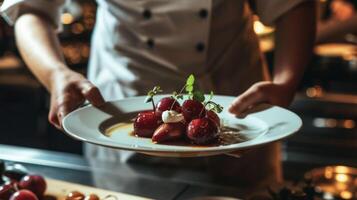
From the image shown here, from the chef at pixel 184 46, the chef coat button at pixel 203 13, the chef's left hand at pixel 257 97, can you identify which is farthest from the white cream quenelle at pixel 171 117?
the chef coat button at pixel 203 13

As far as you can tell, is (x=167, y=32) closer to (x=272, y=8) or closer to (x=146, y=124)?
(x=272, y=8)

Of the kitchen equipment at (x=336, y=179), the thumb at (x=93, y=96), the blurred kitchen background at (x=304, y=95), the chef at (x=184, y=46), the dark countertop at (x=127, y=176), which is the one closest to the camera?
the thumb at (x=93, y=96)

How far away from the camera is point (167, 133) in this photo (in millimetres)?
949

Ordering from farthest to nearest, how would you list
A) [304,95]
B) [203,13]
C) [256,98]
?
[304,95] → [203,13] → [256,98]

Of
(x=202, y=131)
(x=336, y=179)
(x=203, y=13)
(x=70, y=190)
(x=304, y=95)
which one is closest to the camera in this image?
(x=202, y=131)

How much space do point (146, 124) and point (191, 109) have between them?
75mm

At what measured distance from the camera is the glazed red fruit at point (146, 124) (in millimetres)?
980

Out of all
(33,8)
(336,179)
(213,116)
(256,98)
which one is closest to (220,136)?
(213,116)

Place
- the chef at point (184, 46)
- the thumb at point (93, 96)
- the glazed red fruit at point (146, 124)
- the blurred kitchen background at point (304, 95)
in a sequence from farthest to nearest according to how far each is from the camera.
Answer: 1. the blurred kitchen background at point (304, 95)
2. the chef at point (184, 46)
3. the thumb at point (93, 96)
4. the glazed red fruit at point (146, 124)

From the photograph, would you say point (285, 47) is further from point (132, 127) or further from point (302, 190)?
point (132, 127)

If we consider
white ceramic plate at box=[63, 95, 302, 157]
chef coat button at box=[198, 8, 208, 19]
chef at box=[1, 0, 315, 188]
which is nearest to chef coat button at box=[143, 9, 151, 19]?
chef at box=[1, 0, 315, 188]

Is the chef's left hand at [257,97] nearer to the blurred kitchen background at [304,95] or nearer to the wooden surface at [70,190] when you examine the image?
the wooden surface at [70,190]

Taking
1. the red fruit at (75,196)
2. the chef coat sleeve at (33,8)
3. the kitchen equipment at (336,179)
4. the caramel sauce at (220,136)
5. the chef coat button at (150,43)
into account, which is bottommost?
the kitchen equipment at (336,179)

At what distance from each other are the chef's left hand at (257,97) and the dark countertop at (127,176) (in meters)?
0.20
